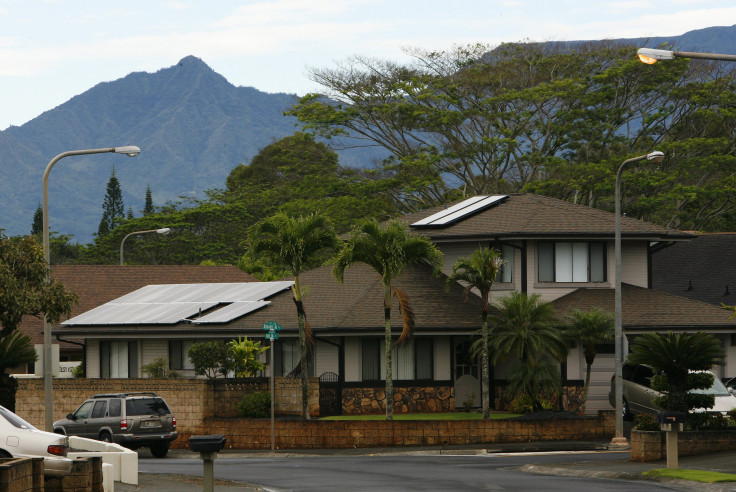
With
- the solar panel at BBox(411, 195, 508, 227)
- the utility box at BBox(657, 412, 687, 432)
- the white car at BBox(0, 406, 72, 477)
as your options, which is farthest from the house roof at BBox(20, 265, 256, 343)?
the utility box at BBox(657, 412, 687, 432)

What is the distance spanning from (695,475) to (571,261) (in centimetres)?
1802

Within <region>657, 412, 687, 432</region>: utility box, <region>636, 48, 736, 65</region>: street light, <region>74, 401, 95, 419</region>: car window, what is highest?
<region>636, 48, 736, 65</region>: street light

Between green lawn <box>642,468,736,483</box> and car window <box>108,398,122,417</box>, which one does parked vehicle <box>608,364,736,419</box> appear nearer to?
green lawn <box>642,468,736,483</box>

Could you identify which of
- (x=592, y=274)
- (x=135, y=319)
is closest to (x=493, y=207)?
(x=592, y=274)

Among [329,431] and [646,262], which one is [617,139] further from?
[329,431]

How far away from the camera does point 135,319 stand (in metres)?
43.1

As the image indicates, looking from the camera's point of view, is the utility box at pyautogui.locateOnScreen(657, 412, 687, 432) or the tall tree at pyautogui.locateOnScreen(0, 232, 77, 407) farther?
the tall tree at pyautogui.locateOnScreen(0, 232, 77, 407)

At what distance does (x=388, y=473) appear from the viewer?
2602 cm

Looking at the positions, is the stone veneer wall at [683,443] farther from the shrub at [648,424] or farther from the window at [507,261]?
the window at [507,261]

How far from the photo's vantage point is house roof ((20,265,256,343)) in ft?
184

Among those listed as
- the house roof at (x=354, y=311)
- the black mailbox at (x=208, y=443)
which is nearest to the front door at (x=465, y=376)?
the house roof at (x=354, y=311)

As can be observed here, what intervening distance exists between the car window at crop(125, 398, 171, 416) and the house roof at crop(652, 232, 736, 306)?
2418 cm

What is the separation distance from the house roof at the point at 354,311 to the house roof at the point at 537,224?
208 centimetres

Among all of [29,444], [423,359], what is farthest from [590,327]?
[29,444]
